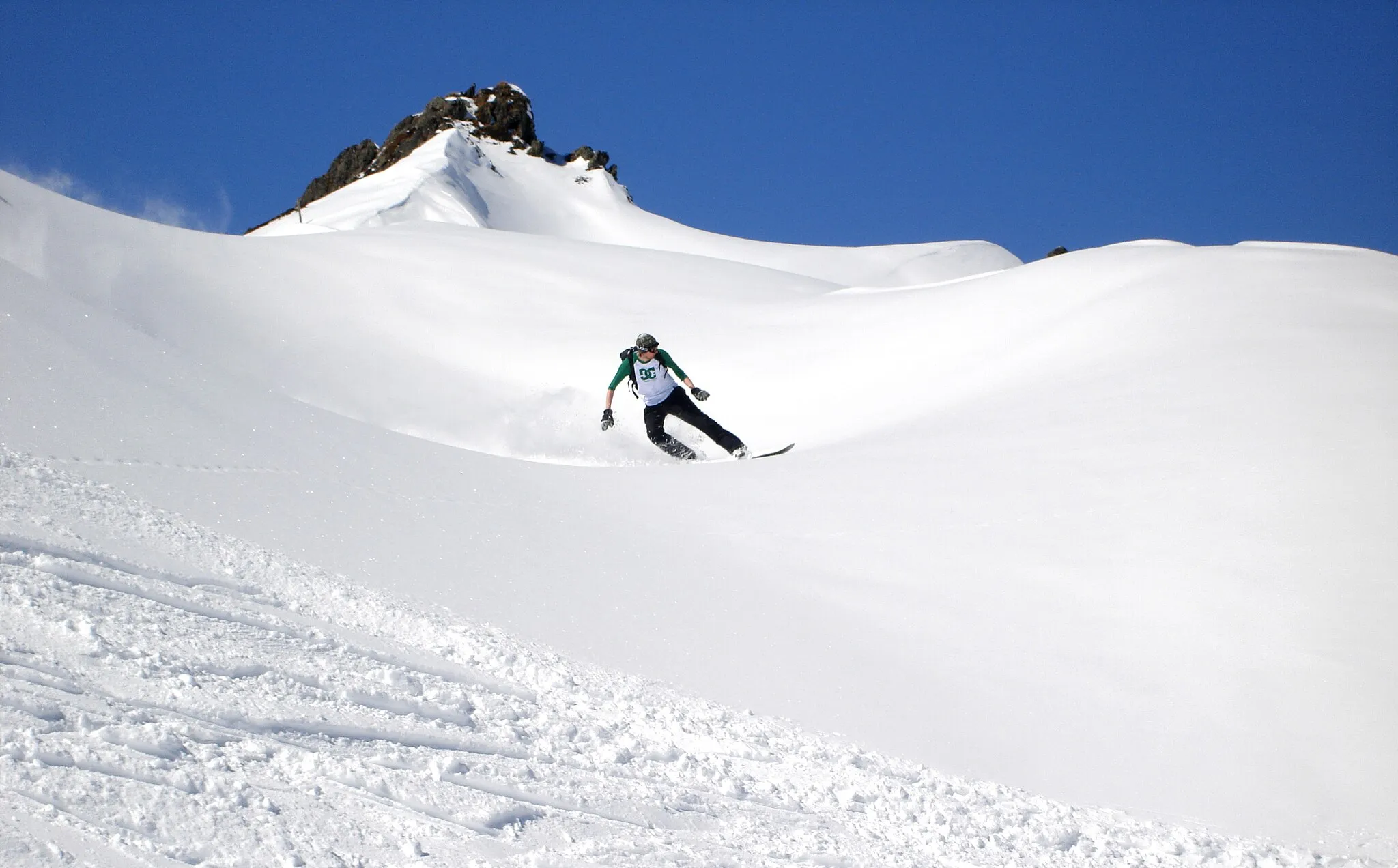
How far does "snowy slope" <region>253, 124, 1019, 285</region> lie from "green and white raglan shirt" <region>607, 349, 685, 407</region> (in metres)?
22.3

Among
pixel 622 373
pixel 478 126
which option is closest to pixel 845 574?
pixel 622 373

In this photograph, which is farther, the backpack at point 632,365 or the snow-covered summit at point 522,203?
the snow-covered summit at point 522,203

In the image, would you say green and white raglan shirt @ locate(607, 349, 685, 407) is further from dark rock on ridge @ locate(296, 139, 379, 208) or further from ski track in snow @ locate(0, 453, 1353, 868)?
dark rock on ridge @ locate(296, 139, 379, 208)

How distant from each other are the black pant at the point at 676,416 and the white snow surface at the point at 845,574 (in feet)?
3.64

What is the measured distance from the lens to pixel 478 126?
5775 centimetres

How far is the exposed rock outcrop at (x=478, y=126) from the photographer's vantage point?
183ft

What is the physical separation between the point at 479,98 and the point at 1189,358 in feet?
187

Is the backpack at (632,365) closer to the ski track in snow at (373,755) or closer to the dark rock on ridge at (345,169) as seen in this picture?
the ski track in snow at (373,755)

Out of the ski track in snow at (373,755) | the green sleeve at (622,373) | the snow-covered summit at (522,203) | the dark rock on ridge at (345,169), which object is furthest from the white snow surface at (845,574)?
the dark rock on ridge at (345,169)

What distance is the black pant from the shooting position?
10586mm

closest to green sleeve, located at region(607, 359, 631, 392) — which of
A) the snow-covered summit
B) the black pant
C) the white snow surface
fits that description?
the black pant

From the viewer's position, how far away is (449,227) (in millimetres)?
19188

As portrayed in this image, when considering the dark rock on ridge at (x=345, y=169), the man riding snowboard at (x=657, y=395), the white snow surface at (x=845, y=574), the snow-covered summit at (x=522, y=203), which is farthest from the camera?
the dark rock on ridge at (x=345, y=169)

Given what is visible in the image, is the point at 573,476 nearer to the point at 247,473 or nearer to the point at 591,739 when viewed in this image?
the point at 247,473
